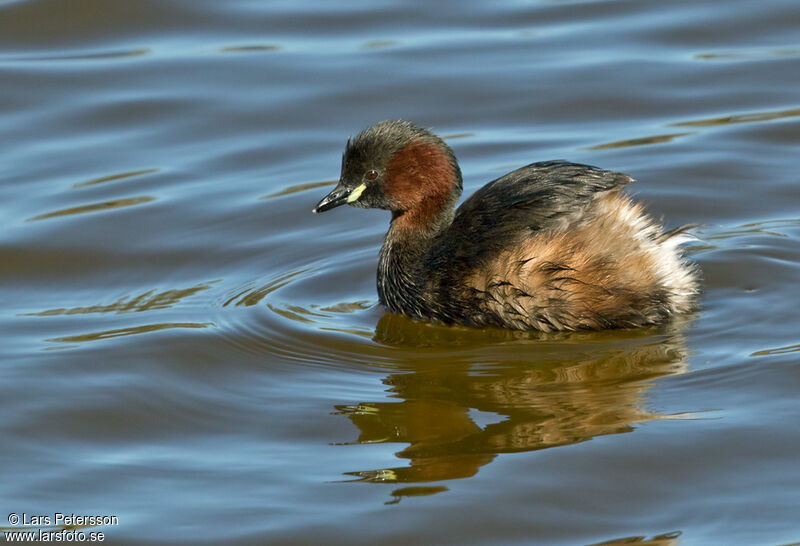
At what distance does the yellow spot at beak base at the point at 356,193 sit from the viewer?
698 cm

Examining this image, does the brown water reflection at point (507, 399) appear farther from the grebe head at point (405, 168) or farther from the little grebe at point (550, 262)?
the grebe head at point (405, 168)

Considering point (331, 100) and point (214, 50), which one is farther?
point (214, 50)

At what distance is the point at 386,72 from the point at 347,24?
3.67ft

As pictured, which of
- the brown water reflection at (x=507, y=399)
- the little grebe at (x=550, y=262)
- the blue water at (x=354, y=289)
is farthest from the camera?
the little grebe at (x=550, y=262)

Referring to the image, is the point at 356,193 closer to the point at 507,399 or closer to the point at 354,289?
the point at 354,289

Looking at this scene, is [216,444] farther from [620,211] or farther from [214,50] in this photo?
[214,50]

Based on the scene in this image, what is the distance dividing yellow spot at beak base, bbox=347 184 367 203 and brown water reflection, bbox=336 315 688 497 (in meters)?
0.91

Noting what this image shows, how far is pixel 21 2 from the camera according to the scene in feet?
37.2

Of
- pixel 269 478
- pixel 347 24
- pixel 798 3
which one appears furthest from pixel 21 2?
pixel 269 478

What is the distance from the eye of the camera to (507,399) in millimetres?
5617

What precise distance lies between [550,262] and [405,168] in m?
1.12

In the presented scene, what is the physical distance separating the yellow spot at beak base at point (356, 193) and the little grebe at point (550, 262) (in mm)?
507

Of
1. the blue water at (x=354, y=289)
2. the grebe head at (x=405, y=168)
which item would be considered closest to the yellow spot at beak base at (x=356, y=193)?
the grebe head at (x=405, y=168)

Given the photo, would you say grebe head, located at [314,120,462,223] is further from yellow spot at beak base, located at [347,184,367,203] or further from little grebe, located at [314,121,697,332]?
little grebe, located at [314,121,697,332]
